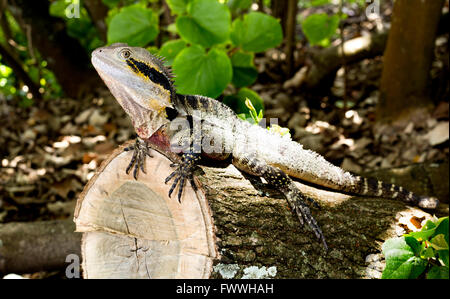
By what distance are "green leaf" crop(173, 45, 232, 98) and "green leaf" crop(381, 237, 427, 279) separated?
1.97 meters

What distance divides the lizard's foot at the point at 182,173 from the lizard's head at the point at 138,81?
46 cm

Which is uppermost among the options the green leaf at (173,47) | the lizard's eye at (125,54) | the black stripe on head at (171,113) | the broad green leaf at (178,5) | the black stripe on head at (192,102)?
the broad green leaf at (178,5)

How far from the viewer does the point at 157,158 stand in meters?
2.59

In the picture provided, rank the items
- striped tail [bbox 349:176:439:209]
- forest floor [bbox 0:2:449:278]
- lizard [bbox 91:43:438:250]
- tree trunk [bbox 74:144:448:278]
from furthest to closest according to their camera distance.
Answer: forest floor [bbox 0:2:449:278] < striped tail [bbox 349:176:439:209] < lizard [bbox 91:43:438:250] < tree trunk [bbox 74:144:448:278]

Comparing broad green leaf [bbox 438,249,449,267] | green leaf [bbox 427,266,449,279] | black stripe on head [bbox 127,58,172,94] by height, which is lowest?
green leaf [bbox 427,266,449,279]

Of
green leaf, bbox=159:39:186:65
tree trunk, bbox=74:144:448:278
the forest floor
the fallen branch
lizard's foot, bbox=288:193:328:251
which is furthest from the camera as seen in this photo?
the fallen branch

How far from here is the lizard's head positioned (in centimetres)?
266

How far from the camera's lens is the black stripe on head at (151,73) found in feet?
8.80

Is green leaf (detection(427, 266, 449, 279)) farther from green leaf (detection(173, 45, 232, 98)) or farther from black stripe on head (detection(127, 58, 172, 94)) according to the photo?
green leaf (detection(173, 45, 232, 98))

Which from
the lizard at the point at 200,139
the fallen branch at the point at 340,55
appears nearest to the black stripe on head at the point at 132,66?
the lizard at the point at 200,139

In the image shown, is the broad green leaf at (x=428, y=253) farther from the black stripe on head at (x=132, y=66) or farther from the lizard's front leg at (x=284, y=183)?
the black stripe on head at (x=132, y=66)

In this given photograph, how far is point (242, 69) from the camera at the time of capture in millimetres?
4168

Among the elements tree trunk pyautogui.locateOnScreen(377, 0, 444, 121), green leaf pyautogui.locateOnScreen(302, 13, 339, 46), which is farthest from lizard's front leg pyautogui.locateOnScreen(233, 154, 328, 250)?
green leaf pyautogui.locateOnScreen(302, 13, 339, 46)

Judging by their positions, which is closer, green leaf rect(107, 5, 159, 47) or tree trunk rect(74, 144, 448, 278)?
tree trunk rect(74, 144, 448, 278)
